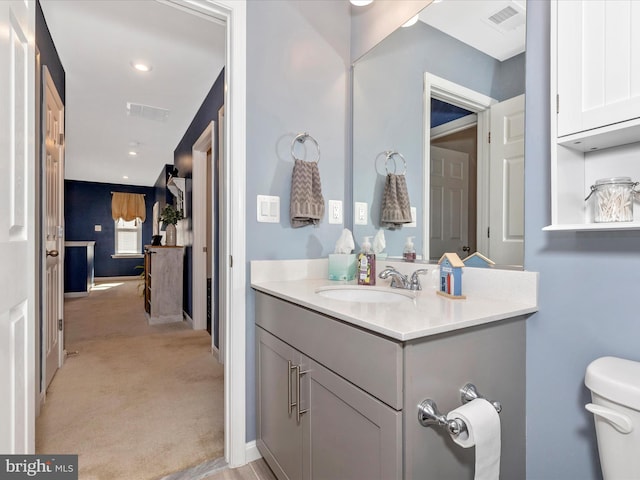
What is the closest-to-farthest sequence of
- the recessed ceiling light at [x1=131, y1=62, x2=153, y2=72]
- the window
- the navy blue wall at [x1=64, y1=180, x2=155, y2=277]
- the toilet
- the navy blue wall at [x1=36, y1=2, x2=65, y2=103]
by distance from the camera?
1. the toilet
2. the navy blue wall at [x1=36, y1=2, x2=65, y2=103]
3. the recessed ceiling light at [x1=131, y1=62, x2=153, y2=72]
4. the navy blue wall at [x1=64, y1=180, x2=155, y2=277]
5. the window

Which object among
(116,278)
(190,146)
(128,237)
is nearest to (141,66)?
(190,146)

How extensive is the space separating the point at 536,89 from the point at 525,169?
0.25 m

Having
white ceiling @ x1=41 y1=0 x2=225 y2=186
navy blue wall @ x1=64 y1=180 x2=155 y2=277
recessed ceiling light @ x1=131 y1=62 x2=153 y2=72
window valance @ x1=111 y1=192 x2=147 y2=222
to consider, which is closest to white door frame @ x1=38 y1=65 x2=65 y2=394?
white ceiling @ x1=41 y1=0 x2=225 y2=186

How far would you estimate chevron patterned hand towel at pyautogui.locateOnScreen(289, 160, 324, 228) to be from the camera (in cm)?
161

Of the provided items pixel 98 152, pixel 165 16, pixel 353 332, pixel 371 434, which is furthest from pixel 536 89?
pixel 98 152

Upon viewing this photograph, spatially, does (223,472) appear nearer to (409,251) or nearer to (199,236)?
(409,251)

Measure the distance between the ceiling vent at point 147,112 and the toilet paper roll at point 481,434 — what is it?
3962mm

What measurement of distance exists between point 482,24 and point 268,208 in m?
1.14

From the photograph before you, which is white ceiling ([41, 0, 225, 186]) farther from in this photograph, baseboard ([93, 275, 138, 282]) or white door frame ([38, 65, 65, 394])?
baseboard ([93, 275, 138, 282])

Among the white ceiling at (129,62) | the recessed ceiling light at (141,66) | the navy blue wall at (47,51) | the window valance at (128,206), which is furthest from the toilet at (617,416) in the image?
the window valance at (128,206)

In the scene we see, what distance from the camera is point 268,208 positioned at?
1618 mm

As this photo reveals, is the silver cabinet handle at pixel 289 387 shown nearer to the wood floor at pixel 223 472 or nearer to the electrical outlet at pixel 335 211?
the wood floor at pixel 223 472

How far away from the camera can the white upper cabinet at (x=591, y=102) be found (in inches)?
31.3

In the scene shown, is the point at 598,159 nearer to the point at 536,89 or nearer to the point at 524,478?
the point at 536,89
